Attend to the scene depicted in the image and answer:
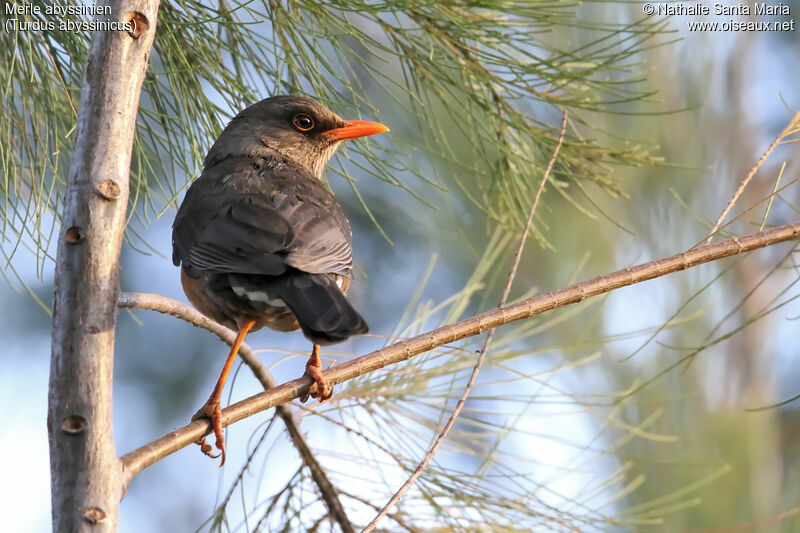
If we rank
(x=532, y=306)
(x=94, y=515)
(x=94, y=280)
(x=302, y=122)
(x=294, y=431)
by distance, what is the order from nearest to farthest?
(x=94, y=515) < (x=94, y=280) < (x=532, y=306) < (x=294, y=431) < (x=302, y=122)

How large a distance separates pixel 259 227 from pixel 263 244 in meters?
0.11

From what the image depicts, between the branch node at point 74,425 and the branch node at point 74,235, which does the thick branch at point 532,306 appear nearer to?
the branch node at point 74,425

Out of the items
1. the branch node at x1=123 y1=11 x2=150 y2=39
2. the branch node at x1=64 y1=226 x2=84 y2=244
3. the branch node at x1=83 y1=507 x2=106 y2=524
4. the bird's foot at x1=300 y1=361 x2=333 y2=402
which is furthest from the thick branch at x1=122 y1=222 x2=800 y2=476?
the branch node at x1=123 y1=11 x2=150 y2=39

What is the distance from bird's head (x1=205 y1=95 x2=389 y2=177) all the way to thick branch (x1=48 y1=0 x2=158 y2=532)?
137 cm

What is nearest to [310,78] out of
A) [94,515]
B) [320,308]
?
[320,308]

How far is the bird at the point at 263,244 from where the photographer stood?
253 cm

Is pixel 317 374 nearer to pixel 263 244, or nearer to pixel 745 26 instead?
pixel 263 244

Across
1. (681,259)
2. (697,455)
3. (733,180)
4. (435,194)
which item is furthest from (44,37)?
(733,180)

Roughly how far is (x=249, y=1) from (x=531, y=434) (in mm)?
1661

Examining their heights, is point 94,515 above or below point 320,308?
below

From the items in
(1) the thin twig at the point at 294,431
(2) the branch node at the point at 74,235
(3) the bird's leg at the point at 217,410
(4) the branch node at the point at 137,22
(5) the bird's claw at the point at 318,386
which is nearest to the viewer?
(2) the branch node at the point at 74,235

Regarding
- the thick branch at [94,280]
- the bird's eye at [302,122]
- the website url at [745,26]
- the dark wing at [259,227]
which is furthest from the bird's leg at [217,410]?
the website url at [745,26]

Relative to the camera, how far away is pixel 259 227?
9.25 feet

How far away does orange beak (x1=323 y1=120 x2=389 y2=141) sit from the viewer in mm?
3504
